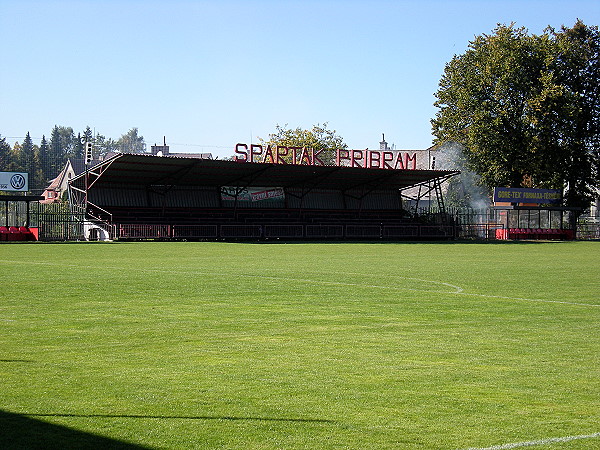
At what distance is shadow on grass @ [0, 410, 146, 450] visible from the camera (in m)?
6.35

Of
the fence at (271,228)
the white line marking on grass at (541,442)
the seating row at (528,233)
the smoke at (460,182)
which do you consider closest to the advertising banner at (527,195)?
the fence at (271,228)

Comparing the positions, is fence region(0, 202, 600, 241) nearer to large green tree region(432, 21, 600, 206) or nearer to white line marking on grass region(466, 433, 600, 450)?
large green tree region(432, 21, 600, 206)

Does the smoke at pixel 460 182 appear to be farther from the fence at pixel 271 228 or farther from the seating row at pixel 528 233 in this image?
the seating row at pixel 528 233

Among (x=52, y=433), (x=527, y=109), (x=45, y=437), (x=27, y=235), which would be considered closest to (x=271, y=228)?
(x=27, y=235)

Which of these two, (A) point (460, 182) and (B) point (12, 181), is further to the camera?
(A) point (460, 182)

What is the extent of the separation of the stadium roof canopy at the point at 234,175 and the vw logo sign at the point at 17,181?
5.07 m

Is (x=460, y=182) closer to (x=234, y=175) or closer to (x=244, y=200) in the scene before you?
(x=244, y=200)

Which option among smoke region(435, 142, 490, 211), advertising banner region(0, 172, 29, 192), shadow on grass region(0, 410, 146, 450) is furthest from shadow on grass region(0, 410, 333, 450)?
smoke region(435, 142, 490, 211)

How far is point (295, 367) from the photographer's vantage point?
9.61 metres

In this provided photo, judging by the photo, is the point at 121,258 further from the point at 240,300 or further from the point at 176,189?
the point at 176,189

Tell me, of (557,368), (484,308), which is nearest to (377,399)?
(557,368)

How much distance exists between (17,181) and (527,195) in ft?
157

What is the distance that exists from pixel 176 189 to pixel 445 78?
36.0m

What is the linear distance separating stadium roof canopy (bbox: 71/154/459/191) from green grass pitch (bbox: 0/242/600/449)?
42.0 meters
